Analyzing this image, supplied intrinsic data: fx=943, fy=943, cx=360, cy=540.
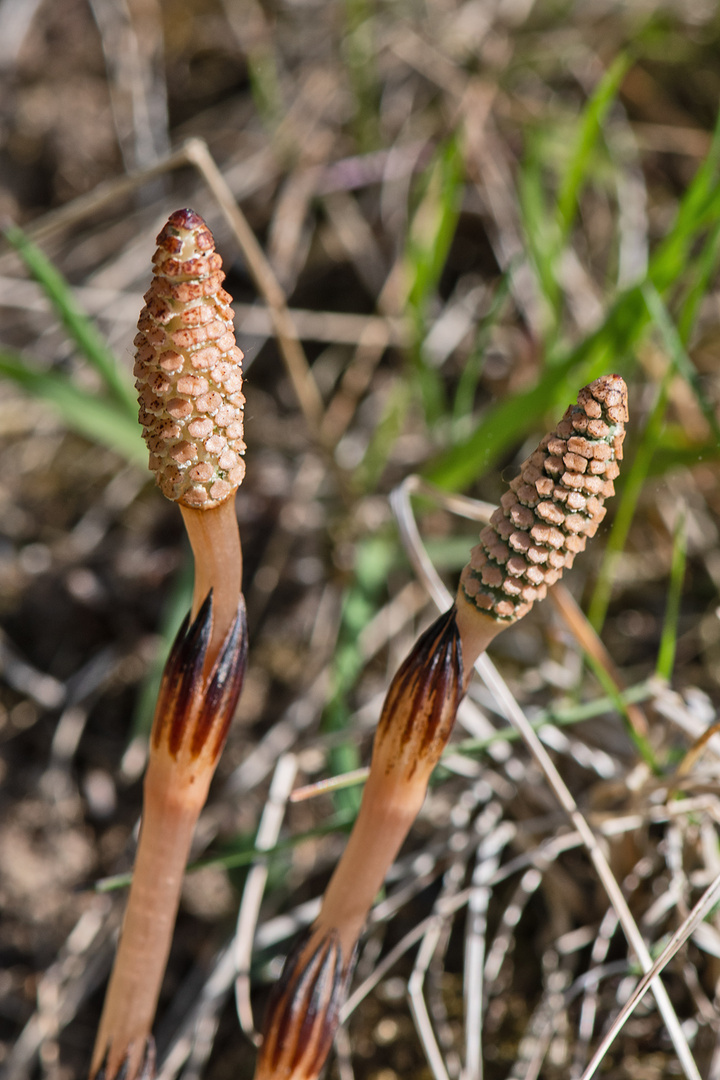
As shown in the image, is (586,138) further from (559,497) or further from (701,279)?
(559,497)

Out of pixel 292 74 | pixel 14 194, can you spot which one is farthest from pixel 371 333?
pixel 14 194

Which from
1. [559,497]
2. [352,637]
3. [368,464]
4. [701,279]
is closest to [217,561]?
[559,497]

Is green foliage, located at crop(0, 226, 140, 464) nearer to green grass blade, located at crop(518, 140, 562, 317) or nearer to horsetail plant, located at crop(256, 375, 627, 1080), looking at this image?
green grass blade, located at crop(518, 140, 562, 317)

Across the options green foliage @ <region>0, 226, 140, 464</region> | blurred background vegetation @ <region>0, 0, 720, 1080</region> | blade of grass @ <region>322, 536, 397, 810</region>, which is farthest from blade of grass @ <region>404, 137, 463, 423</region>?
green foliage @ <region>0, 226, 140, 464</region>

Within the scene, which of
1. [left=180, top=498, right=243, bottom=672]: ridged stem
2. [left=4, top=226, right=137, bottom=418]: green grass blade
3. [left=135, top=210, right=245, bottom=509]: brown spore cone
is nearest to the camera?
[left=135, top=210, right=245, bottom=509]: brown spore cone

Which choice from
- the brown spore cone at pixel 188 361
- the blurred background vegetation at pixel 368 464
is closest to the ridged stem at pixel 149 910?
the blurred background vegetation at pixel 368 464
